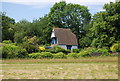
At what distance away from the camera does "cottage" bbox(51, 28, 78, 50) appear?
54938 mm

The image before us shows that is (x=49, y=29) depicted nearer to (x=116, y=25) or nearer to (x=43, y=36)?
(x=43, y=36)

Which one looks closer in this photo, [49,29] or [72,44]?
[72,44]

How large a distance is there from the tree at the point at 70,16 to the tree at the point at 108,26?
16.6 metres

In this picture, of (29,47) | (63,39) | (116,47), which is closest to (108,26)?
(116,47)

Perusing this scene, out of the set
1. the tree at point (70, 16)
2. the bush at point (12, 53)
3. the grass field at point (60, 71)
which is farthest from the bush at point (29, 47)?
the tree at point (70, 16)

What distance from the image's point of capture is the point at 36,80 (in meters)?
12.4

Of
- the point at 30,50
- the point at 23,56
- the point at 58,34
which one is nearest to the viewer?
the point at 23,56

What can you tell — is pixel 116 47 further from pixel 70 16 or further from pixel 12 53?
pixel 70 16

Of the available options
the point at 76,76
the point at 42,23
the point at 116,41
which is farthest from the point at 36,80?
the point at 42,23

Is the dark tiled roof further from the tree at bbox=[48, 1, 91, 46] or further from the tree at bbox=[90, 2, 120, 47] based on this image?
the tree at bbox=[90, 2, 120, 47]

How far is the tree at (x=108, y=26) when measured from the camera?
42.8 metres

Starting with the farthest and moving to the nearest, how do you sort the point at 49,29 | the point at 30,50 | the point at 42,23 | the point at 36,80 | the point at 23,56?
the point at 42,23, the point at 49,29, the point at 30,50, the point at 23,56, the point at 36,80

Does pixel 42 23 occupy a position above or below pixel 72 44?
above

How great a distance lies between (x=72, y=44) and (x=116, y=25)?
48.4 feet
